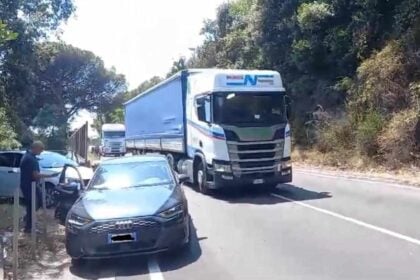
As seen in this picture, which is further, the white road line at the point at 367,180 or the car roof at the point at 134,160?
the white road line at the point at 367,180

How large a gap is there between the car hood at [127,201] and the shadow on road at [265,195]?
184 inches

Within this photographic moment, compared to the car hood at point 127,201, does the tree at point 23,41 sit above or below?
above

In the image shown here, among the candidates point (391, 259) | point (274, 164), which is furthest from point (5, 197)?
point (391, 259)

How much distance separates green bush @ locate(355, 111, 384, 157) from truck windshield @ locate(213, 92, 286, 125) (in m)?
6.75

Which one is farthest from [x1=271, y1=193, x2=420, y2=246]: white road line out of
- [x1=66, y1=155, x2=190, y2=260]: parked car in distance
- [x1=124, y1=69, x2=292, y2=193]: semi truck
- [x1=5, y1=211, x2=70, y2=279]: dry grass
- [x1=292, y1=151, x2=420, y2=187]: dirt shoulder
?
[x1=5, y1=211, x2=70, y2=279]: dry grass

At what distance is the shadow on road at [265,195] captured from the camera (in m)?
12.9

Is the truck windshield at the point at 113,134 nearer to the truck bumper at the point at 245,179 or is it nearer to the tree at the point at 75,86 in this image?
the tree at the point at 75,86

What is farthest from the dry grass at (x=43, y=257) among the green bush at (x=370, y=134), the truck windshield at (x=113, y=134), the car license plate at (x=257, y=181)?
the truck windshield at (x=113, y=134)

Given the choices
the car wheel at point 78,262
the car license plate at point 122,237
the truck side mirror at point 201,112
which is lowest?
the car wheel at point 78,262

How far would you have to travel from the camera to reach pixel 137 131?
26.2 meters

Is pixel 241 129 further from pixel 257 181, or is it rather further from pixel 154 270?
pixel 154 270

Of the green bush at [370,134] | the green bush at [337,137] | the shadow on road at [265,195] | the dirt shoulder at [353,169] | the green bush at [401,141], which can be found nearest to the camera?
the shadow on road at [265,195]

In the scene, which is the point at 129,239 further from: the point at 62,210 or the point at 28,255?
the point at 62,210

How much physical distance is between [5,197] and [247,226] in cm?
793
